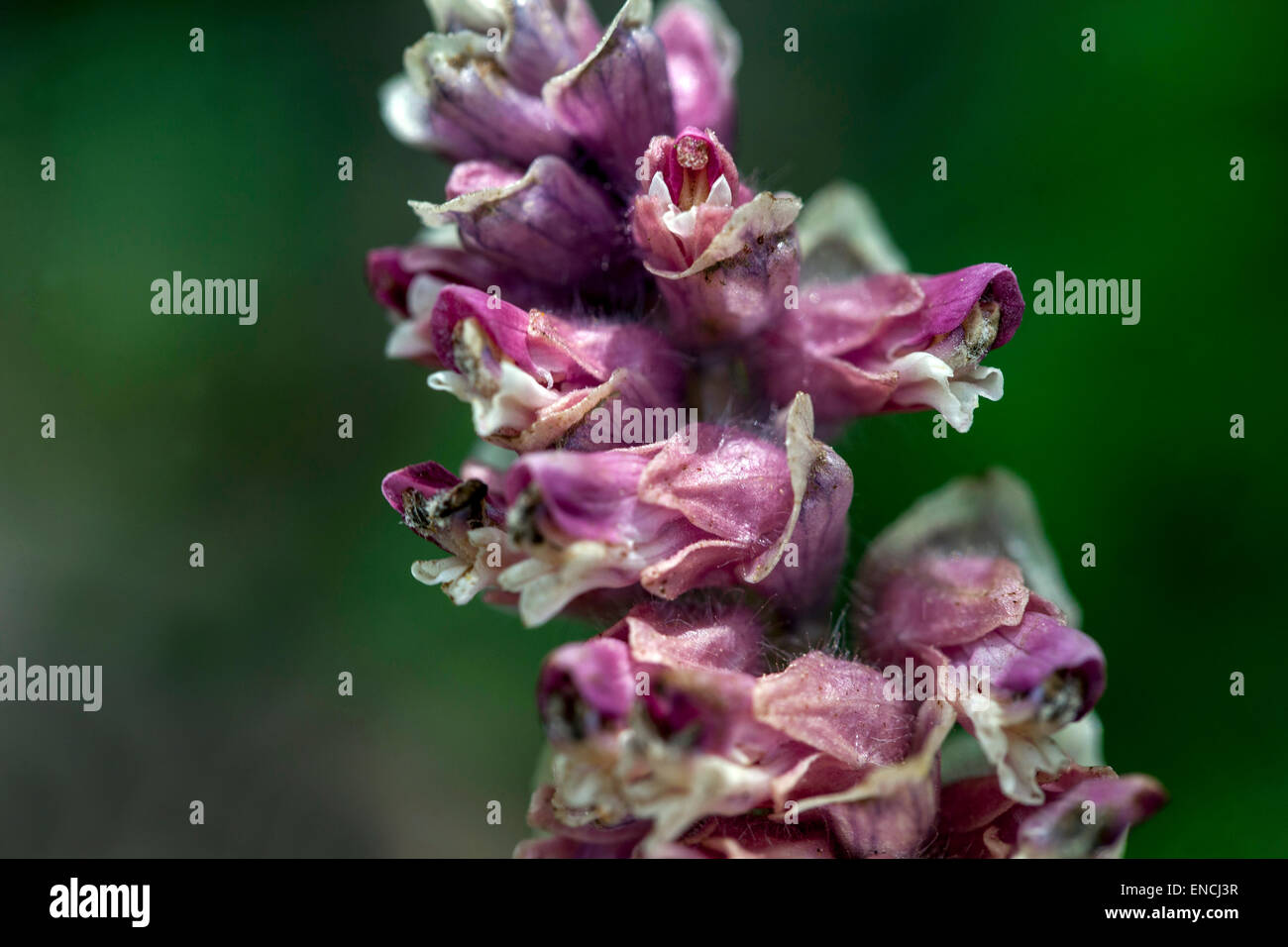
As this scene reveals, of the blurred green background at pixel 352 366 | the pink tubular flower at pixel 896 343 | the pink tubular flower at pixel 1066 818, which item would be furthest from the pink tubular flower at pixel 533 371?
the blurred green background at pixel 352 366

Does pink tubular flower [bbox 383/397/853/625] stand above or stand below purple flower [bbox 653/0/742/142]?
below

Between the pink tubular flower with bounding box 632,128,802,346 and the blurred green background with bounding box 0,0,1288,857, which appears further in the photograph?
the blurred green background with bounding box 0,0,1288,857

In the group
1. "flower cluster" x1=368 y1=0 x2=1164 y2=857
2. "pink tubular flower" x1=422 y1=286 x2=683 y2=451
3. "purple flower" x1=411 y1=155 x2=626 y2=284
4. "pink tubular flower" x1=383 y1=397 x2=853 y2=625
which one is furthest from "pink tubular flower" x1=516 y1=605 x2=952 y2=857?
"purple flower" x1=411 y1=155 x2=626 y2=284

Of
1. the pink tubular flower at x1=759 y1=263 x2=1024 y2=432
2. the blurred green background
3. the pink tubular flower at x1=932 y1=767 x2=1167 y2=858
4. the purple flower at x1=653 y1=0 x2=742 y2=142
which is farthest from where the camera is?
the blurred green background

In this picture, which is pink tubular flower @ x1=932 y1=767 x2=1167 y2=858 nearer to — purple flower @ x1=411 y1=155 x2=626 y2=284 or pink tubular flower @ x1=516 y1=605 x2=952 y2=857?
pink tubular flower @ x1=516 y1=605 x2=952 y2=857

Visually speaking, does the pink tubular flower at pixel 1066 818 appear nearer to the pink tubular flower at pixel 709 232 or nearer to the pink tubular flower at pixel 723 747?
the pink tubular flower at pixel 723 747

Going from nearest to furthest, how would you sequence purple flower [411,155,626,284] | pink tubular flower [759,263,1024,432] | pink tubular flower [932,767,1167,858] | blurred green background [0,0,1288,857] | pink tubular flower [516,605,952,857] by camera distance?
pink tubular flower [516,605,952,857]
pink tubular flower [932,767,1167,858]
pink tubular flower [759,263,1024,432]
purple flower [411,155,626,284]
blurred green background [0,0,1288,857]
